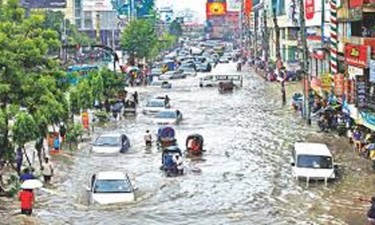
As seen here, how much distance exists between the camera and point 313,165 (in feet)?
114

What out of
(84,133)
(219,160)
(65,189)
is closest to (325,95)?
(84,133)

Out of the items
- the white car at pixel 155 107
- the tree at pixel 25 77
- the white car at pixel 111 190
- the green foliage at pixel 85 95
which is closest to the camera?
the white car at pixel 111 190

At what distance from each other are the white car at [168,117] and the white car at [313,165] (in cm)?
2043

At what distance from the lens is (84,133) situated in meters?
50.7

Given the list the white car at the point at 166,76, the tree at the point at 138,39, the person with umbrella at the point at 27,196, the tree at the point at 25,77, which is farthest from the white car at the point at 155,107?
the tree at the point at 138,39

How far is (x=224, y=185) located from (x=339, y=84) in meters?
19.2

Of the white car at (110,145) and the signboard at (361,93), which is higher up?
the signboard at (361,93)

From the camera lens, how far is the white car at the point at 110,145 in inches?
1686

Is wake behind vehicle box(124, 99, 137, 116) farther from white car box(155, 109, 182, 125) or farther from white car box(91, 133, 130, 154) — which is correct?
white car box(91, 133, 130, 154)

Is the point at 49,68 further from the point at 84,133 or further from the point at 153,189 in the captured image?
the point at 84,133

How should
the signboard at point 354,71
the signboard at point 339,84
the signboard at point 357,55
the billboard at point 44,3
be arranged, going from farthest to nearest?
the billboard at point 44,3, the signboard at point 339,84, the signboard at point 354,71, the signboard at point 357,55

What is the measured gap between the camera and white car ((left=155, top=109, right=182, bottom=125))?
5553cm

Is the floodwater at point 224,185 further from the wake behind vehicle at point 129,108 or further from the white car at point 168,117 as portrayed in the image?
the wake behind vehicle at point 129,108

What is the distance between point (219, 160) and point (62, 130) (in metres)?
8.31
